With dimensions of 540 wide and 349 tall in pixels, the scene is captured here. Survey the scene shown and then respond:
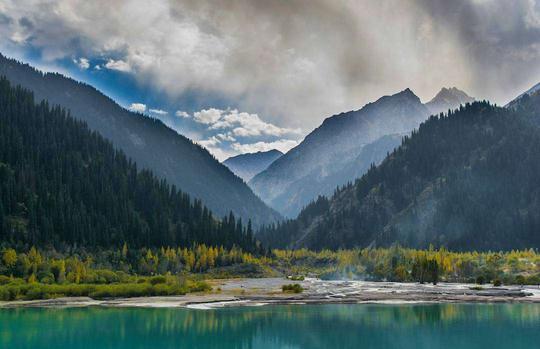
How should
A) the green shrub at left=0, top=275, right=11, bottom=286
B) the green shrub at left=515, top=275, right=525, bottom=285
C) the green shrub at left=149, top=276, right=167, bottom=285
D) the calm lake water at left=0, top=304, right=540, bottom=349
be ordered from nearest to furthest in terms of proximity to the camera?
the calm lake water at left=0, top=304, right=540, bottom=349 < the green shrub at left=0, top=275, right=11, bottom=286 < the green shrub at left=149, top=276, right=167, bottom=285 < the green shrub at left=515, top=275, right=525, bottom=285

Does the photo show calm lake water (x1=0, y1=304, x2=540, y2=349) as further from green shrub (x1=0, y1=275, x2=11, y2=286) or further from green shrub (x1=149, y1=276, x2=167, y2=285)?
green shrub (x1=149, y1=276, x2=167, y2=285)

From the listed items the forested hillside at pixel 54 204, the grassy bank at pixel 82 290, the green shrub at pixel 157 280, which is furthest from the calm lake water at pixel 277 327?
the forested hillside at pixel 54 204

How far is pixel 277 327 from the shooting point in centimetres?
6500

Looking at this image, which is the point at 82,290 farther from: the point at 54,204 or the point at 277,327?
the point at 54,204

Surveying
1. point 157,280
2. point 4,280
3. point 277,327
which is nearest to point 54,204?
point 157,280

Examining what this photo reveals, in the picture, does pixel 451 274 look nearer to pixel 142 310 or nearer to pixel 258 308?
pixel 258 308

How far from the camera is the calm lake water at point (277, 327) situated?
2147 inches

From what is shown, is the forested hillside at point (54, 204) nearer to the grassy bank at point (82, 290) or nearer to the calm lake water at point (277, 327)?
the grassy bank at point (82, 290)

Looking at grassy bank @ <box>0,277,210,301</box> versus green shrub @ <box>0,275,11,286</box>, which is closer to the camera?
grassy bank @ <box>0,277,210,301</box>

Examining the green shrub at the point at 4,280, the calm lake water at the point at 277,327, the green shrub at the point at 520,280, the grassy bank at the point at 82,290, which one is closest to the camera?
the calm lake water at the point at 277,327

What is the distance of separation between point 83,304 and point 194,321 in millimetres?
28388

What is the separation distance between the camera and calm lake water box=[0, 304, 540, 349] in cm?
5453

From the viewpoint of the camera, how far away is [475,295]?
104 m

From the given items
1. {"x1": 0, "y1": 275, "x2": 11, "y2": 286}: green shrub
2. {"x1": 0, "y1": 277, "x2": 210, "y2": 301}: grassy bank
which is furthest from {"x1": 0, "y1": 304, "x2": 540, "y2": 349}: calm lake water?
{"x1": 0, "y1": 275, "x2": 11, "y2": 286}: green shrub
